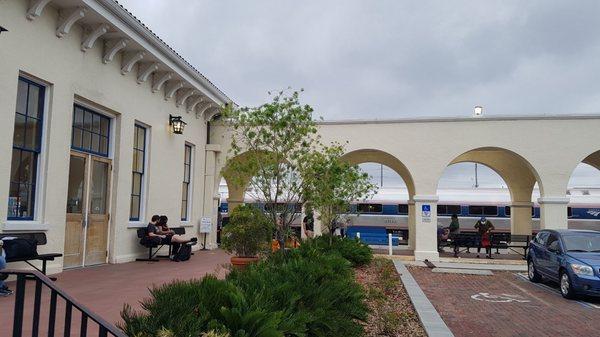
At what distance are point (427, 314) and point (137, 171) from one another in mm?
8391

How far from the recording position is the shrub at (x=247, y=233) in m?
9.76

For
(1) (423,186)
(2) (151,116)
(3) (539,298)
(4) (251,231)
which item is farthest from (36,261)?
(1) (423,186)

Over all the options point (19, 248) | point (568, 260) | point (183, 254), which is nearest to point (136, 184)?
point (183, 254)

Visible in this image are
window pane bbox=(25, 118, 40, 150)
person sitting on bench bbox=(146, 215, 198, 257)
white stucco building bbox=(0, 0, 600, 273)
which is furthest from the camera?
person sitting on bench bbox=(146, 215, 198, 257)

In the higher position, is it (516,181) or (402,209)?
(516,181)

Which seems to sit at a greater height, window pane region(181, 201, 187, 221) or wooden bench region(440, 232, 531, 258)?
window pane region(181, 201, 187, 221)

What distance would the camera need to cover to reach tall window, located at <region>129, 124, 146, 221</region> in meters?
12.8

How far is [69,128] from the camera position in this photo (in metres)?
9.84

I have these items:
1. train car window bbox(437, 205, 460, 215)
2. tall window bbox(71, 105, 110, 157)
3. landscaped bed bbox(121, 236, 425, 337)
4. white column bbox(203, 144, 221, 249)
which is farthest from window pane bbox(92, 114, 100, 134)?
train car window bbox(437, 205, 460, 215)

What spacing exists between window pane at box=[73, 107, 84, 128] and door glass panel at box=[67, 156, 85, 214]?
698 millimetres

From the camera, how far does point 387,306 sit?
27.6 ft

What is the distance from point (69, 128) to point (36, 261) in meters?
2.60

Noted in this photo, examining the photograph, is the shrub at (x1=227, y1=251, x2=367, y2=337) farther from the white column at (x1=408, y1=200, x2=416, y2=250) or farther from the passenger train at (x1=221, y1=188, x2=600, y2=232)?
the passenger train at (x1=221, y1=188, x2=600, y2=232)

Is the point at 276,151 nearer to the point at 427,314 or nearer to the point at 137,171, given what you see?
the point at 427,314
